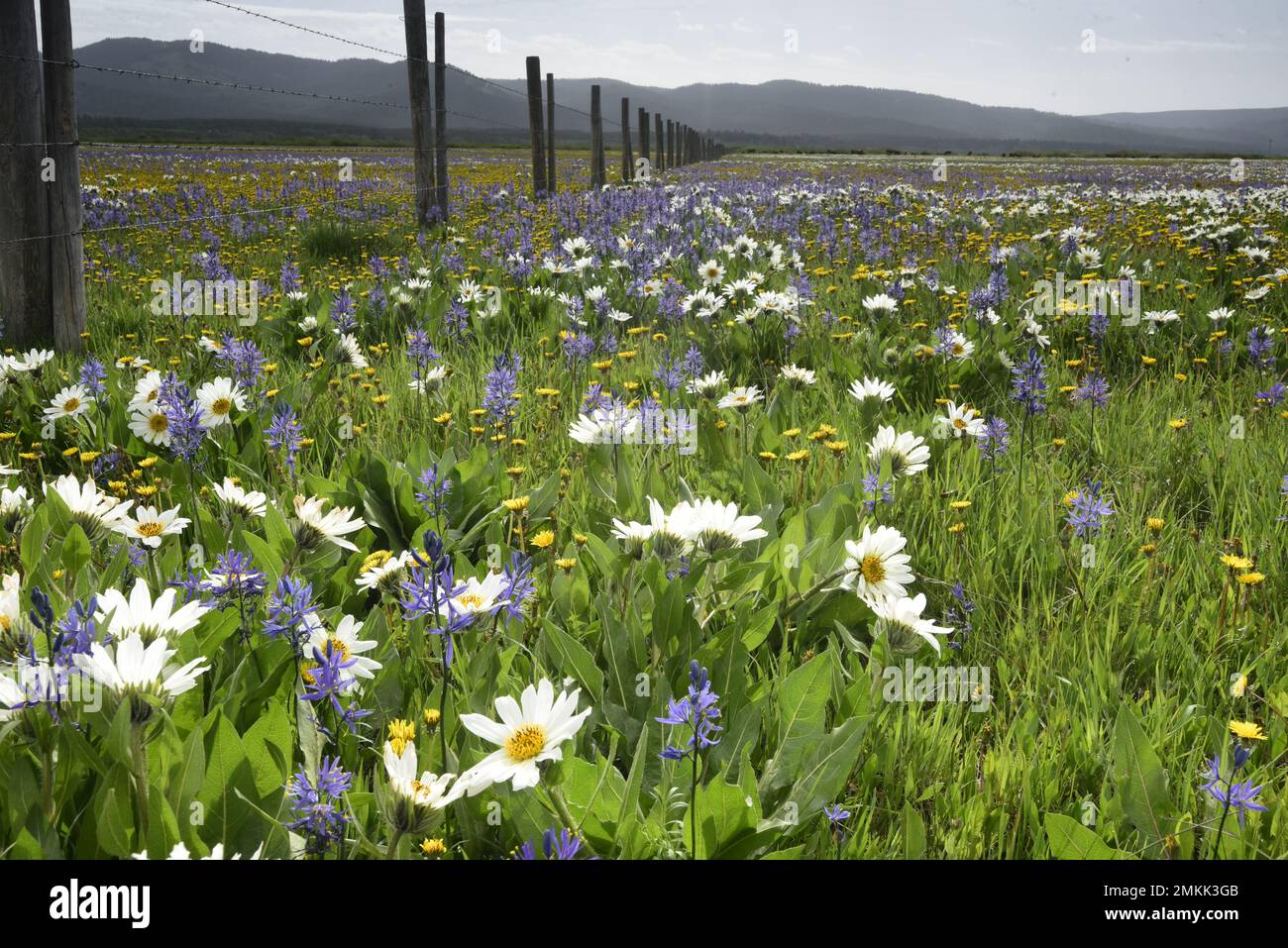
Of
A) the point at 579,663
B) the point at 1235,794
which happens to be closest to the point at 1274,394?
the point at 1235,794

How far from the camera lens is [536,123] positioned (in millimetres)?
16281

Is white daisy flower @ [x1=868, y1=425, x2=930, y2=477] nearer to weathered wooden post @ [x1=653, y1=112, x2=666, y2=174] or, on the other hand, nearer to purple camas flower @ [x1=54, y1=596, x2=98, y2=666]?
purple camas flower @ [x1=54, y1=596, x2=98, y2=666]

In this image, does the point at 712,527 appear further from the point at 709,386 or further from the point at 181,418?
the point at 709,386

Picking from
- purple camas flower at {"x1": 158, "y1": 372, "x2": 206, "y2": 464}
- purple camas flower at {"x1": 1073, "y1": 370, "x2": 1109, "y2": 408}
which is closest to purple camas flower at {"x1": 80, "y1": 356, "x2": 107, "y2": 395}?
purple camas flower at {"x1": 158, "y1": 372, "x2": 206, "y2": 464}

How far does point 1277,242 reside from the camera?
8367 mm

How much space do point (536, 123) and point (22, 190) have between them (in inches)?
489

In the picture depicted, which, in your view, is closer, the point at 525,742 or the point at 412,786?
the point at 412,786

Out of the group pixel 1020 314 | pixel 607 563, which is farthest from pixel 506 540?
pixel 1020 314

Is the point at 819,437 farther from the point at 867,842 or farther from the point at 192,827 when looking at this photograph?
the point at 192,827

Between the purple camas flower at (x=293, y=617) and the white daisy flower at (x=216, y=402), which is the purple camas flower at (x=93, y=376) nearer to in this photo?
the white daisy flower at (x=216, y=402)

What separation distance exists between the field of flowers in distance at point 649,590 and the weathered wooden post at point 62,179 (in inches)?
11.8

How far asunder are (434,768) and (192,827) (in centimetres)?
38

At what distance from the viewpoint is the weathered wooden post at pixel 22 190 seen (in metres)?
4.62

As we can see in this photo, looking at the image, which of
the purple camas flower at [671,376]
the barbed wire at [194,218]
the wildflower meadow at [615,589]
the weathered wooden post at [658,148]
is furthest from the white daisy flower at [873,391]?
the weathered wooden post at [658,148]
